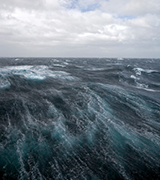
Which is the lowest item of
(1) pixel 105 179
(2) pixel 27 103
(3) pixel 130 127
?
(1) pixel 105 179

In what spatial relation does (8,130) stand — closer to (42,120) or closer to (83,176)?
(42,120)

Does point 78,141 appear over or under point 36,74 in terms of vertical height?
under

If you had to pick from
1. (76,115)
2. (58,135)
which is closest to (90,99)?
(76,115)

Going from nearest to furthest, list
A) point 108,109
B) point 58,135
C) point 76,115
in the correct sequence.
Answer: point 58,135 < point 76,115 < point 108,109

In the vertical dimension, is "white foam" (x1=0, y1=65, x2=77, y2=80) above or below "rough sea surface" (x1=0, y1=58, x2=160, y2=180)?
above

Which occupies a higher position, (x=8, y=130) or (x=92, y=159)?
(x=8, y=130)

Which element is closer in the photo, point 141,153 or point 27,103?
point 141,153

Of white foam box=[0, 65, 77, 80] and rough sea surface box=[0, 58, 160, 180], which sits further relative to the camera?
white foam box=[0, 65, 77, 80]

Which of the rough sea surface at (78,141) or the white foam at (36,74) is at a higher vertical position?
the white foam at (36,74)

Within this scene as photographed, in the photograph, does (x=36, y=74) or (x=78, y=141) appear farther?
(x=36, y=74)

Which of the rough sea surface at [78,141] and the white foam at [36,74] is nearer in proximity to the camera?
the rough sea surface at [78,141]

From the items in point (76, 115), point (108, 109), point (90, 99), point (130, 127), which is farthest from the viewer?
point (90, 99)
